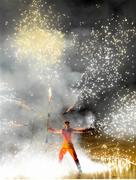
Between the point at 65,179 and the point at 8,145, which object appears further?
the point at 8,145

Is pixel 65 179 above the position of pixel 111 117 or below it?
below

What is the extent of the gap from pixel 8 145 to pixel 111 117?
14146 millimetres

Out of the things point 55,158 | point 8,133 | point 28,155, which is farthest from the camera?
point 8,133

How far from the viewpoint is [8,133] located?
2258cm

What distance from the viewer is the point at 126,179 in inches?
358

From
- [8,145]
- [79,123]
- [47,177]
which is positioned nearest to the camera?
[47,177]

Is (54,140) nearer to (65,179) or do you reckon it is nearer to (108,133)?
(108,133)

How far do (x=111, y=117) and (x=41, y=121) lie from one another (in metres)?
10.2

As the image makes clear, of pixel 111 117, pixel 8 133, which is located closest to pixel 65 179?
pixel 8 133

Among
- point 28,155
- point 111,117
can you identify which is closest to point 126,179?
point 28,155

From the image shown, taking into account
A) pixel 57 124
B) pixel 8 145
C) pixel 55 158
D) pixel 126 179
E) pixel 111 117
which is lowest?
pixel 126 179

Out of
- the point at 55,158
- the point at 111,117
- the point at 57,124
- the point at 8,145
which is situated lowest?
the point at 55,158

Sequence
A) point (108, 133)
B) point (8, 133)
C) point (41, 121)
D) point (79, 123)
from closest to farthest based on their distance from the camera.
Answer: point (8, 133), point (41, 121), point (79, 123), point (108, 133)

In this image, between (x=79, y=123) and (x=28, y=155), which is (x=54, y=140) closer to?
(x=79, y=123)
